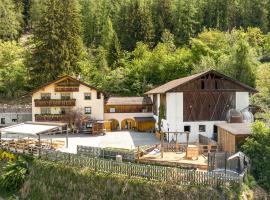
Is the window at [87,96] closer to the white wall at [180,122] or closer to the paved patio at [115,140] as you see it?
the paved patio at [115,140]

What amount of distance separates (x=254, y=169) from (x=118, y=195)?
9.44 m

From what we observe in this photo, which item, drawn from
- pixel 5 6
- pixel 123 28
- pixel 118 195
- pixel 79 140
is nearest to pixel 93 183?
pixel 118 195

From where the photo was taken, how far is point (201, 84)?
4091 centimetres

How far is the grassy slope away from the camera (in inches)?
971

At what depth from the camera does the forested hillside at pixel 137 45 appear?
6247 centimetres

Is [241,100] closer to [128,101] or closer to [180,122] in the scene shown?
[180,122]

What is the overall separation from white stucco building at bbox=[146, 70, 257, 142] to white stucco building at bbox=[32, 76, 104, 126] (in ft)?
44.0

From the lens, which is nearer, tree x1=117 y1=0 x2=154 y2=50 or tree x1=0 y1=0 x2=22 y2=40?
tree x1=117 y1=0 x2=154 y2=50

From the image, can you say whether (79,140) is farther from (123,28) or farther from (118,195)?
(123,28)

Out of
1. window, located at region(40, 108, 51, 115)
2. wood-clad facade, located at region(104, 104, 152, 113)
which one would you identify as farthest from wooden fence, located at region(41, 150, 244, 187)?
wood-clad facade, located at region(104, 104, 152, 113)

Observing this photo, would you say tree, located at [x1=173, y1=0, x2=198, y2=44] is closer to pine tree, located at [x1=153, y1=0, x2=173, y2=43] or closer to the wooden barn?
pine tree, located at [x1=153, y1=0, x2=173, y2=43]

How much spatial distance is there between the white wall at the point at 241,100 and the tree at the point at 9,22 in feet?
197

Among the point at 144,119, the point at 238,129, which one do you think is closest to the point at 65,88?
the point at 144,119

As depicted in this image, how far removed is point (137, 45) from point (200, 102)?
35.7m
